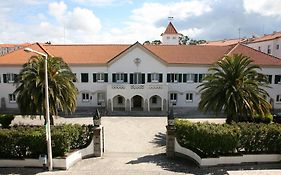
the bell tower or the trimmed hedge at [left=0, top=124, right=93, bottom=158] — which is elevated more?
the bell tower

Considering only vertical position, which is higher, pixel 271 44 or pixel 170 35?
pixel 170 35

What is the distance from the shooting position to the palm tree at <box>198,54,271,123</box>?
83.1ft

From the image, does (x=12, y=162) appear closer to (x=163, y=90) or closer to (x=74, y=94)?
(x=74, y=94)

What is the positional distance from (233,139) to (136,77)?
81.6 feet

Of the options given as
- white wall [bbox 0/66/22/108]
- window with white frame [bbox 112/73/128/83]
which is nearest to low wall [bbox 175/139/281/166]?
window with white frame [bbox 112/73/128/83]

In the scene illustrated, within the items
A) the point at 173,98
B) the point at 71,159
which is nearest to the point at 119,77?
the point at 173,98

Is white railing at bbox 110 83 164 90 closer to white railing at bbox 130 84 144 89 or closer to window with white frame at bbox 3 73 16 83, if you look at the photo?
white railing at bbox 130 84 144 89

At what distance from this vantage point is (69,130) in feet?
72.2

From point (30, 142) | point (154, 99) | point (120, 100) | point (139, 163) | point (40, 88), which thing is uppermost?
point (40, 88)

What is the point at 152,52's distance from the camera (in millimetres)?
43188

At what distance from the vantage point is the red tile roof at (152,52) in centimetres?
4409

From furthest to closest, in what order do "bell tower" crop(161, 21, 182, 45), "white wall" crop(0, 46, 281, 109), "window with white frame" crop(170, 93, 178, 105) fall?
"bell tower" crop(161, 21, 182, 45) → "window with white frame" crop(170, 93, 178, 105) → "white wall" crop(0, 46, 281, 109)

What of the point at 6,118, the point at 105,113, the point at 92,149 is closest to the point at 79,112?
the point at 105,113

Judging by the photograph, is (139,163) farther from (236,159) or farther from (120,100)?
(120,100)
